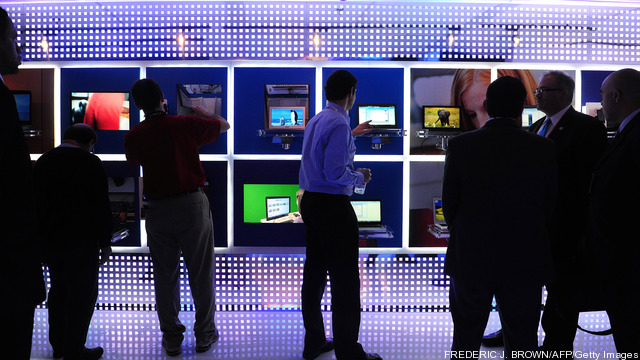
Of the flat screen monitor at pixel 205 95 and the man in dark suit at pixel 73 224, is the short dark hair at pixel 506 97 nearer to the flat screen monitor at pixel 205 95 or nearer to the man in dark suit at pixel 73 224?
the man in dark suit at pixel 73 224

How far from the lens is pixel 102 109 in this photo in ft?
12.8

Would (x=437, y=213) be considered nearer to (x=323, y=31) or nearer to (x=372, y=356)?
(x=372, y=356)

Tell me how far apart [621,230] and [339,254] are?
1.43m

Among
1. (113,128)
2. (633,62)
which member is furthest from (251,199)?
(633,62)

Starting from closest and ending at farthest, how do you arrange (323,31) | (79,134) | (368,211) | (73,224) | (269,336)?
(73,224)
(79,134)
(269,336)
(323,31)
(368,211)

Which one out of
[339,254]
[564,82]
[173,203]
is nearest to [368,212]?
[339,254]

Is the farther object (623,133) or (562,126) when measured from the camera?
(562,126)

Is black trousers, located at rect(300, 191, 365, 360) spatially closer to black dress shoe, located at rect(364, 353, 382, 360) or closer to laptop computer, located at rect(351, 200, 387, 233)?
black dress shoe, located at rect(364, 353, 382, 360)

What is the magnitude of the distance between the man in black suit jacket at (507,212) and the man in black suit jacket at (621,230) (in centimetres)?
26

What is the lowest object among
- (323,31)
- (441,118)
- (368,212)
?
(368,212)

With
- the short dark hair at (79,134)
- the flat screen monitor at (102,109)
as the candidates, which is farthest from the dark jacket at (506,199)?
the flat screen monitor at (102,109)

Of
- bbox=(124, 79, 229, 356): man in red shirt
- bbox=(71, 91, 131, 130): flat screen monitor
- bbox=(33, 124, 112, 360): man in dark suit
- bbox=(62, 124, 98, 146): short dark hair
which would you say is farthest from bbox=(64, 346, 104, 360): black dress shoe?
bbox=(71, 91, 131, 130): flat screen monitor

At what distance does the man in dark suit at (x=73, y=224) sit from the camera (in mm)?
2654

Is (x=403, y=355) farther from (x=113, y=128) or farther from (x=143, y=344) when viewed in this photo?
(x=113, y=128)
